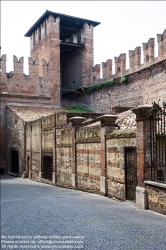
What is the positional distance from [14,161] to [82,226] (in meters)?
17.0

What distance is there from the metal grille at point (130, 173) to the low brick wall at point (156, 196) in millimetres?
993

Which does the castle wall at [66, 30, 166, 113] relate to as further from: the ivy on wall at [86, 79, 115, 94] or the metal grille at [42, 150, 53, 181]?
the metal grille at [42, 150, 53, 181]

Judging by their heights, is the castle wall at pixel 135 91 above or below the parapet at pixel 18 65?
below

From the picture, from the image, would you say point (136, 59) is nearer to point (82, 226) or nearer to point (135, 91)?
point (135, 91)

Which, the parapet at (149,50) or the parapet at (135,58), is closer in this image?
the parapet at (149,50)

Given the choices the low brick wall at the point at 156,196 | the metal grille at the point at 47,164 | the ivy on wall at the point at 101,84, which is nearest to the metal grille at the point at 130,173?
the low brick wall at the point at 156,196

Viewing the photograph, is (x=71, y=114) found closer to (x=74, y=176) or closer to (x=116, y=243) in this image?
(x=74, y=176)

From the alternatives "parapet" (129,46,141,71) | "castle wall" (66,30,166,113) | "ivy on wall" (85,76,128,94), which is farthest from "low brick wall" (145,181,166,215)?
"ivy on wall" (85,76,128,94)

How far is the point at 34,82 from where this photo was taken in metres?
26.4

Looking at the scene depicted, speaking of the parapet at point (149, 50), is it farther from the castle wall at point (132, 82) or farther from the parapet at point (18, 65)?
the parapet at point (18, 65)

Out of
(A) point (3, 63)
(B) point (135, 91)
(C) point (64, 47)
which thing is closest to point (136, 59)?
(B) point (135, 91)

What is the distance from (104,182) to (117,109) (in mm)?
7551

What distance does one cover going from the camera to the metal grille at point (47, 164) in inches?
681

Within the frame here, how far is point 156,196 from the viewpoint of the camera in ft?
26.3
